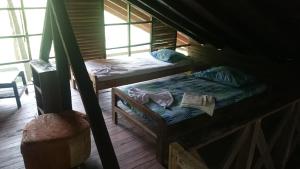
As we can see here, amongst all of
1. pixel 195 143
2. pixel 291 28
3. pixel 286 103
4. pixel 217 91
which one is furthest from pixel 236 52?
pixel 195 143

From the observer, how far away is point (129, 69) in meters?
4.10

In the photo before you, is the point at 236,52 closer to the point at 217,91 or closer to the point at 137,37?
the point at 217,91

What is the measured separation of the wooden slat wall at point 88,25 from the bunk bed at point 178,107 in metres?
1.46

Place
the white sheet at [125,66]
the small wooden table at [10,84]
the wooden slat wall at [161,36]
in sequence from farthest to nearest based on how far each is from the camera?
the wooden slat wall at [161,36]
the white sheet at [125,66]
the small wooden table at [10,84]

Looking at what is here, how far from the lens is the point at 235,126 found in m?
1.58

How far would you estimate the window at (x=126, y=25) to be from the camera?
16.3ft

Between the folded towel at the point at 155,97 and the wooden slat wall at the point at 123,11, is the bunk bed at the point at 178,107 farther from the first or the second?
the wooden slat wall at the point at 123,11

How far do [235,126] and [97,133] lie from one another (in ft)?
3.48

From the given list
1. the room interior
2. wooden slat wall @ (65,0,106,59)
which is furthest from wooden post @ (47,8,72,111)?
wooden slat wall @ (65,0,106,59)

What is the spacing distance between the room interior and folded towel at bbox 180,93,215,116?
8 centimetres

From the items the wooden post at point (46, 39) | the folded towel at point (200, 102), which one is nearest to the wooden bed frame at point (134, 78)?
the wooden post at point (46, 39)

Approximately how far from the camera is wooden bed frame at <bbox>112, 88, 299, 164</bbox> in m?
1.53

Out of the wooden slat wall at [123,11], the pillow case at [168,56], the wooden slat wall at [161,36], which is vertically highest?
the wooden slat wall at [123,11]

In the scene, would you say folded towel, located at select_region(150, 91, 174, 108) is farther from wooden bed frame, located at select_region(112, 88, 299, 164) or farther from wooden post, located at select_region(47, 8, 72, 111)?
wooden post, located at select_region(47, 8, 72, 111)
